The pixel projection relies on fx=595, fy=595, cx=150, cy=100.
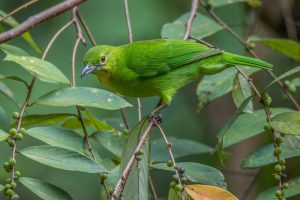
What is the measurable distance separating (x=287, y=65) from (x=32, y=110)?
215 centimetres

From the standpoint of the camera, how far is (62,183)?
16.7 feet

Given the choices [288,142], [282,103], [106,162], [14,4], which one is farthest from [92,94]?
[14,4]

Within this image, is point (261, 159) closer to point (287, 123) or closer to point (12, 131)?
point (287, 123)

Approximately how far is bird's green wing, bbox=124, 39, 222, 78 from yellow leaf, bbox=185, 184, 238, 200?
53.4 inches

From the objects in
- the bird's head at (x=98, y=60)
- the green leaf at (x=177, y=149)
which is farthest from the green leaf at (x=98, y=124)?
the bird's head at (x=98, y=60)

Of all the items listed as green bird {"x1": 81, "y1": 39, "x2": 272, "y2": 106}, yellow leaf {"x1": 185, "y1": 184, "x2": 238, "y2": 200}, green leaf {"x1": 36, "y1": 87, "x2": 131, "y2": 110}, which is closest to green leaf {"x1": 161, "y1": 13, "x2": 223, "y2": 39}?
green bird {"x1": 81, "y1": 39, "x2": 272, "y2": 106}

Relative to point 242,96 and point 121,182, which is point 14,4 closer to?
point 242,96

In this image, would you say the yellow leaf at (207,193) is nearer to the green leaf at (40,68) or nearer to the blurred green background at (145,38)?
the green leaf at (40,68)

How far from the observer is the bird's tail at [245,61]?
3.07 meters

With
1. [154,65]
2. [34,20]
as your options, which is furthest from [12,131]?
[154,65]

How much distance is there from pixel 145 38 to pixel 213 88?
208cm

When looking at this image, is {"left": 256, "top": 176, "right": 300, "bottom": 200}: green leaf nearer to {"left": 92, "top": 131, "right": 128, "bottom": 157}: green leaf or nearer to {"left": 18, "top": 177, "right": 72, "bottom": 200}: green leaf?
{"left": 92, "top": 131, "right": 128, "bottom": 157}: green leaf

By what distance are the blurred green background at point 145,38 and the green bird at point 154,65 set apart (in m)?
1.35

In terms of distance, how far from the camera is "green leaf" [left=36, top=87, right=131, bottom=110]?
8.47 ft
